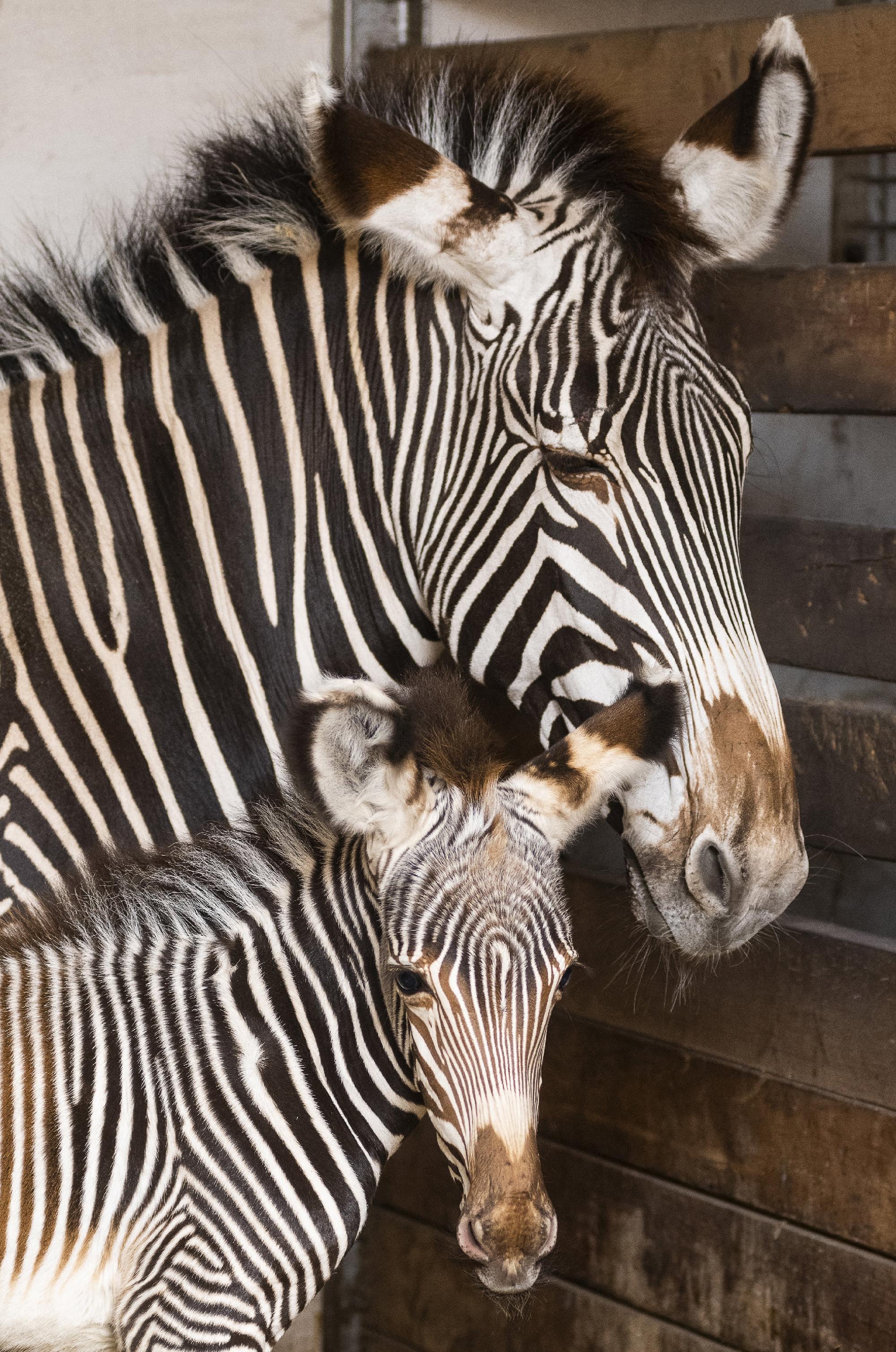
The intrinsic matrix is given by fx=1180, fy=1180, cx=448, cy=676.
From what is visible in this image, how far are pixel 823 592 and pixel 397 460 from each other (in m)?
1.09

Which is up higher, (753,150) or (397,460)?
(753,150)

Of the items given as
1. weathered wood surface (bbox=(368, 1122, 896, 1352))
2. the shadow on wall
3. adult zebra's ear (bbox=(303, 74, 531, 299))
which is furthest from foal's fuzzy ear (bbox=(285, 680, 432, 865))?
the shadow on wall

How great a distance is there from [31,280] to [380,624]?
3.14 ft

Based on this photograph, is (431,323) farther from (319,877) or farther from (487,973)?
(487,973)

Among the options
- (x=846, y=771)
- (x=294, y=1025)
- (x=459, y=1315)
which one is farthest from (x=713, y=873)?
(x=459, y=1315)

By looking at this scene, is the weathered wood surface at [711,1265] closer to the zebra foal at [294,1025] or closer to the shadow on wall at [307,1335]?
the shadow on wall at [307,1335]

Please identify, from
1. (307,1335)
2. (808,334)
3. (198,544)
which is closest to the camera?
(198,544)

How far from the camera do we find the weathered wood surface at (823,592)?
2.63m

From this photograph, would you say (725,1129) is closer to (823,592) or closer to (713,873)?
(713,873)

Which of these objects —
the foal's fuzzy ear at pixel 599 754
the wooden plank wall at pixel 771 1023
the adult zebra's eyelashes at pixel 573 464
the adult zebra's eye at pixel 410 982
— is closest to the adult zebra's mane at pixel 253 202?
the adult zebra's eyelashes at pixel 573 464

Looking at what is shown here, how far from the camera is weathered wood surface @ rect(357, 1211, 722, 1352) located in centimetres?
303

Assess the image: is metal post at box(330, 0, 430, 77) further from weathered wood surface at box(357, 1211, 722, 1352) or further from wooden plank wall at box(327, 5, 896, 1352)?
weathered wood surface at box(357, 1211, 722, 1352)

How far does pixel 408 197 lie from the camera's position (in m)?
1.95

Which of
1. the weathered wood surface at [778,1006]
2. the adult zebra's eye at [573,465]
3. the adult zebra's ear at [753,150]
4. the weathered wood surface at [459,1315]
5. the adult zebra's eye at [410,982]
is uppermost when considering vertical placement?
the adult zebra's ear at [753,150]
